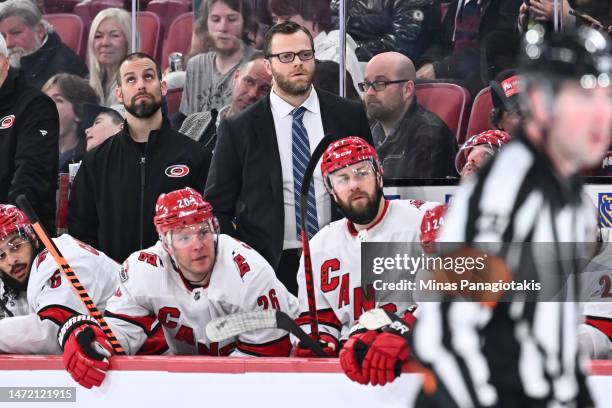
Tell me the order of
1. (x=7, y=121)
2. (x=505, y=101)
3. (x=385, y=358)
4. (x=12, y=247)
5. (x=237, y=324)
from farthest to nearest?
(x=7, y=121) < (x=505, y=101) < (x=12, y=247) < (x=237, y=324) < (x=385, y=358)

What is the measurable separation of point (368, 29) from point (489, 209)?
9.68 feet

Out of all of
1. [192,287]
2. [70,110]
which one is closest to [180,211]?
[192,287]

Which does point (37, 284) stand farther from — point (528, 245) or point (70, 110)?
point (528, 245)

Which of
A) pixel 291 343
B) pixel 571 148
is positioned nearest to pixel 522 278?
pixel 571 148

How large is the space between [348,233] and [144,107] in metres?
0.96

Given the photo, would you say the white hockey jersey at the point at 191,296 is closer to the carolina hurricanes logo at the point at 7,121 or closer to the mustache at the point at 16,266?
the mustache at the point at 16,266

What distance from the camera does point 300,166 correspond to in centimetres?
399

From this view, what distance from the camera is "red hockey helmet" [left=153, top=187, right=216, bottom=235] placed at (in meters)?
3.57

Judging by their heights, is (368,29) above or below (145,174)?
above

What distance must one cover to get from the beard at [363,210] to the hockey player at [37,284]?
0.79 metres

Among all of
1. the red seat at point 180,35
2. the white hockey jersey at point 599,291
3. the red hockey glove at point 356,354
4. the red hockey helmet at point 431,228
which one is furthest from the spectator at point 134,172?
the white hockey jersey at point 599,291

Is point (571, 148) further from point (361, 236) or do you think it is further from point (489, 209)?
point (361, 236)

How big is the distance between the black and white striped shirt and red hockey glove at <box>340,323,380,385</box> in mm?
1372

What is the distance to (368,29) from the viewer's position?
4422 mm
